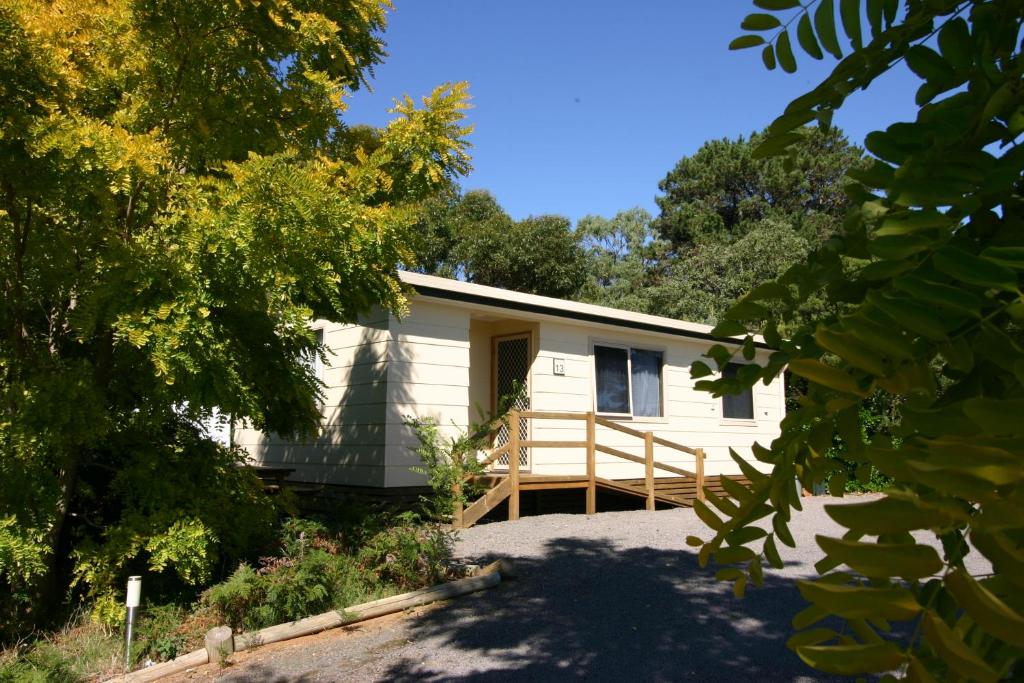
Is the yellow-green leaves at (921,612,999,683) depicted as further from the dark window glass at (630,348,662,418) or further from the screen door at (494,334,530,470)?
the dark window glass at (630,348,662,418)

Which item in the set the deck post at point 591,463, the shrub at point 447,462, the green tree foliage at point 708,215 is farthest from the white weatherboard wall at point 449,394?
the green tree foliage at point 708,215

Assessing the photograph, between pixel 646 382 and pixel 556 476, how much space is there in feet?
10.7

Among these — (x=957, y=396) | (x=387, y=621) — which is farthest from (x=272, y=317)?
(x=957, y=396)

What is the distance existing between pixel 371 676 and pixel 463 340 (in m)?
6.75

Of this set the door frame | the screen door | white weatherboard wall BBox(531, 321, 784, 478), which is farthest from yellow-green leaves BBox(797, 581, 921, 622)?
the screen door

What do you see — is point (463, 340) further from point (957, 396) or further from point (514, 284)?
point (514, 284)

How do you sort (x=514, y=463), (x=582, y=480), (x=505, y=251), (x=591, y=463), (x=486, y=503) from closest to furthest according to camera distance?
(x=486, y=503), (x=514, y=463), (x=591, y=463), (x=582, y=480), (x=505, y=251)

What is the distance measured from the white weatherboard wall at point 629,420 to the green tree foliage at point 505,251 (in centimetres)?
1356

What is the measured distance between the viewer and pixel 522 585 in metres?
8.24

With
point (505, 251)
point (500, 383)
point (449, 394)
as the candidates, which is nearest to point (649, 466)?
point (500, 383)

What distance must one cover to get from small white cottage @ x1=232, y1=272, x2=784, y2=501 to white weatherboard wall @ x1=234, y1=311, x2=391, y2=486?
2 centimetres

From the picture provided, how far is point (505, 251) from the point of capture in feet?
94.7

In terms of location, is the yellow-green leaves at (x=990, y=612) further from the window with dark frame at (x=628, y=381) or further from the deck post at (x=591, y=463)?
the window with dark frame at (x=628, y=381)

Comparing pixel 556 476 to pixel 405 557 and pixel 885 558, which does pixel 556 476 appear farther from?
pixel 885 558
